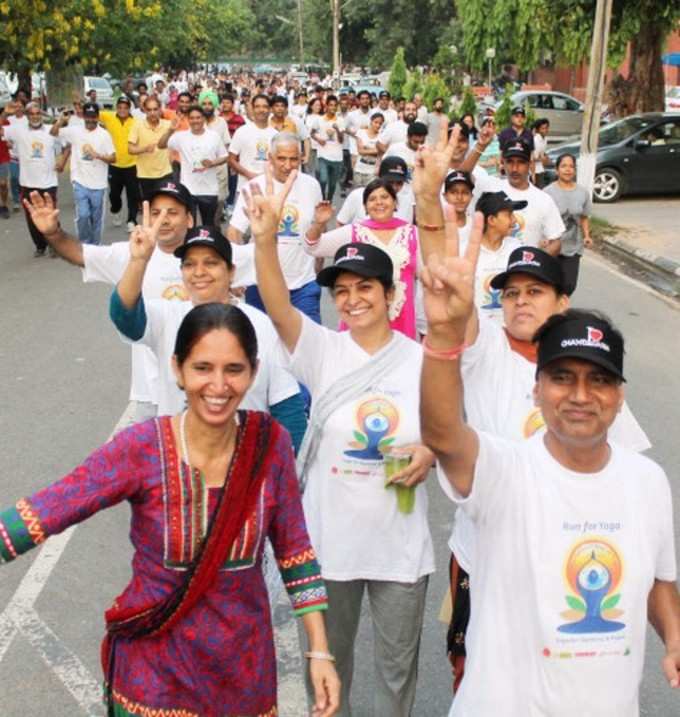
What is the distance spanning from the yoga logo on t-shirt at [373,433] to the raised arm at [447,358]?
3.53ft

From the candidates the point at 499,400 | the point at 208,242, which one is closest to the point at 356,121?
the point at 208,242

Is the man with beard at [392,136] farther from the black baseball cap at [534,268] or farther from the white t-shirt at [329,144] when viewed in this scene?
the black baseball cap at [534,268]

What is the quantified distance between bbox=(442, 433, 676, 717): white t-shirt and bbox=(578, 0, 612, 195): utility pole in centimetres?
1502

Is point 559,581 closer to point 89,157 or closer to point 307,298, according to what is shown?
point 307,298

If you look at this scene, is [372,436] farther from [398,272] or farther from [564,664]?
[398,272]

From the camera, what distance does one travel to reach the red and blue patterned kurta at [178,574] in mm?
2600

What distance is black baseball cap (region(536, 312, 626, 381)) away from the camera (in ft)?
8.48

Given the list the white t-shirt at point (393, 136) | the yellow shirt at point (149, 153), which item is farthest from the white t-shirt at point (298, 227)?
the white t-shirt at point (393, 136)

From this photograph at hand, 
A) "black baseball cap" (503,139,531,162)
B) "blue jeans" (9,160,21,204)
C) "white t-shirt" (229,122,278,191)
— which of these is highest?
"black baseball cap" (503,139,531,162)

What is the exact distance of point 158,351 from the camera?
13.5ft

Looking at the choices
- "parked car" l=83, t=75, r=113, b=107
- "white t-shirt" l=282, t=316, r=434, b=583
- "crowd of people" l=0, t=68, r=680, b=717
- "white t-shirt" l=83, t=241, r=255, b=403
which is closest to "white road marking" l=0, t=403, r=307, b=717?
"crowd of people" l=0, t=68, r=680, b=717

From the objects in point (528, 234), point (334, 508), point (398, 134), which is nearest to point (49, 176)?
Answer: point (398, 134)

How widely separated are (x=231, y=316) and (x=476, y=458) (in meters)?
0.74

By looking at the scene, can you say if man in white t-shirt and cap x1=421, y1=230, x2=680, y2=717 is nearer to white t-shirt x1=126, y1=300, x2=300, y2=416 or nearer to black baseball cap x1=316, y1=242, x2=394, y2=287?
black baseball cap x1=316, y1=242, x2=394, y2=287
